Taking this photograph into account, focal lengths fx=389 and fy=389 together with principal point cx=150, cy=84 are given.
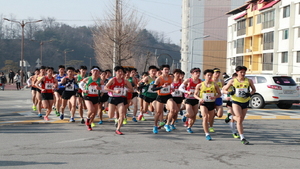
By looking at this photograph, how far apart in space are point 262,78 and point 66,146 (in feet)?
39.8

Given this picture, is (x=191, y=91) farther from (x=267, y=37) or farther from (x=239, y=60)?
(x=239, y=60)

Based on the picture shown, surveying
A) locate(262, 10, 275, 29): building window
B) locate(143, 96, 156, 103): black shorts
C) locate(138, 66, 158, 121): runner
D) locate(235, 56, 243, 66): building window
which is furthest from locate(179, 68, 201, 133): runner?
locate(235, 56, 243, 66): building window

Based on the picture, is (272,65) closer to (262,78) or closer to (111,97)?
(262,78)

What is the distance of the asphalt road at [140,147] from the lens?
6680mm

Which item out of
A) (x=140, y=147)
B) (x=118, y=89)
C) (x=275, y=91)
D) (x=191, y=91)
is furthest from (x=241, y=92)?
(x=275, y=91)

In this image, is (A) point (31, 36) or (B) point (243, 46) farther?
(A) point (31, 36)

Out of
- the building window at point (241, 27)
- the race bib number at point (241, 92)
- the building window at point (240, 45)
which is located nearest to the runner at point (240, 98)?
the race bib number at point (241, 92)

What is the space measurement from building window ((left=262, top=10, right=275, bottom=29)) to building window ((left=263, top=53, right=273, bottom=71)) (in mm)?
3445

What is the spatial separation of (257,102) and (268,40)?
3061cm

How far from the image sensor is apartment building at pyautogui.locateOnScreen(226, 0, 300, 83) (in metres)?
41.2

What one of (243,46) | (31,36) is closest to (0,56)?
(31,36)

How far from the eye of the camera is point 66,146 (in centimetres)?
830

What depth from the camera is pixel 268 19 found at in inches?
1836

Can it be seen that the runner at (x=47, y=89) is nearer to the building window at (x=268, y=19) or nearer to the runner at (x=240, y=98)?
the runner at (x=240, y=98)
